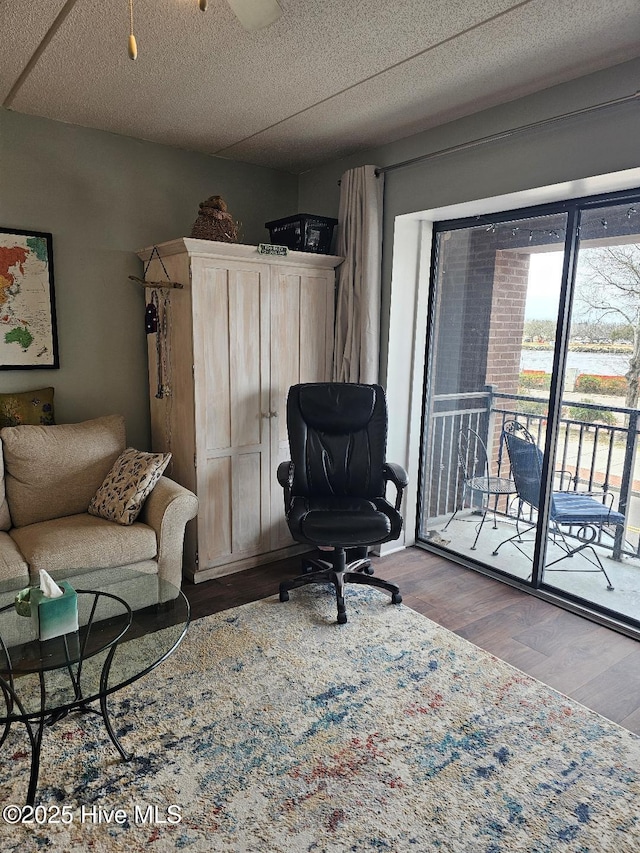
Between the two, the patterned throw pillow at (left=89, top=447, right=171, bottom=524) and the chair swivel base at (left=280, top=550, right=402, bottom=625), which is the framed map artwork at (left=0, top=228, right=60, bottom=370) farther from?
the chair swivel base at (left=280, top=550, right=402, bottom=625)

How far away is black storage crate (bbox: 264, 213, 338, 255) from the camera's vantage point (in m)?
3.51

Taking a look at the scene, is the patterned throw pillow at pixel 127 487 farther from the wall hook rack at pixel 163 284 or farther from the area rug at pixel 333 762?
the wall hook rack at pixel 163 284

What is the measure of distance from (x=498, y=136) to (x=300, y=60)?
1.03 meters

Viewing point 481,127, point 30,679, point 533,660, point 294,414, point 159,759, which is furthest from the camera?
point 294,414

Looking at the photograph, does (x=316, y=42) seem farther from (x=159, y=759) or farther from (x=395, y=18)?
(x=159, y=759)

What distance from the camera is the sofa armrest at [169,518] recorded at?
287 centimetres

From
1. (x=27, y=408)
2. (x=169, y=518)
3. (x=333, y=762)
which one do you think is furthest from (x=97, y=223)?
(x=333, y=762)

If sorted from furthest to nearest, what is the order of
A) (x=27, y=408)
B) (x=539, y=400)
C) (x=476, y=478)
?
1. (x=476, y=478)
2. (x=539, y=400)
3. (x=27, y=408)

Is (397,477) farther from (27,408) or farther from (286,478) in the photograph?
(27,408)

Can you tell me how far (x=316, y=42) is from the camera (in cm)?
222

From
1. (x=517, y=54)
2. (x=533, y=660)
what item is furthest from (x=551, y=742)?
(x=517, y=54)

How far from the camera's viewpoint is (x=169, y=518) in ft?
9.41

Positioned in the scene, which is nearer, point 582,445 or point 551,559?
point 582,445

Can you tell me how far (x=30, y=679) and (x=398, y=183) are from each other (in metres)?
3.10
